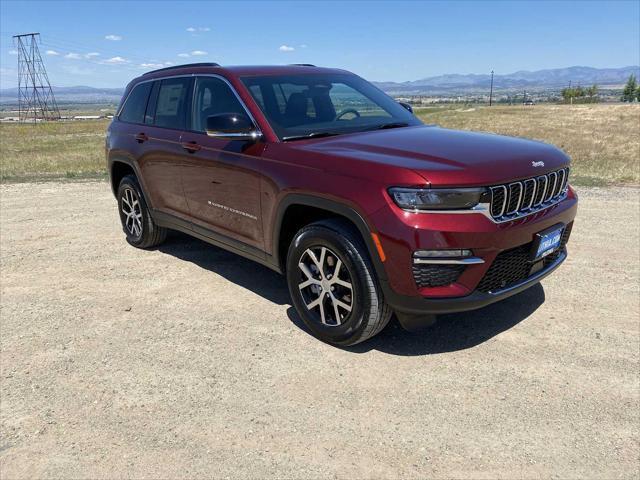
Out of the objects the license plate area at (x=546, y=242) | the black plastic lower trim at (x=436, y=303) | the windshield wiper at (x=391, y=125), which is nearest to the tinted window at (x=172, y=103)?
the windshield wiper at (x=391, y=125)

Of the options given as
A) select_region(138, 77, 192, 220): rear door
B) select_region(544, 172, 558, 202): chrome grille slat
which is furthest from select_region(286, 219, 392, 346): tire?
select_region(138, 77, 192, 220): rear door

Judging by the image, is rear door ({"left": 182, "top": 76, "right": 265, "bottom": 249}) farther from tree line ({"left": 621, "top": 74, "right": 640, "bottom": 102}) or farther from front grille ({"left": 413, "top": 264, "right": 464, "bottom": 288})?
tree line ({"left": 621, "top": 74, "right": 640, "bottom": 102})

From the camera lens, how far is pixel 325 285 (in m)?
3.59

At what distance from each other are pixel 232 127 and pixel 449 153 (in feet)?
4.98

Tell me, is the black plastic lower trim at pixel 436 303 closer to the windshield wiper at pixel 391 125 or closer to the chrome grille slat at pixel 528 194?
the chrome grille slat at pixel 528 194

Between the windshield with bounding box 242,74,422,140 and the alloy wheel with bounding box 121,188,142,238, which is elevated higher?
the windshield with bounding box 242,74,422,140

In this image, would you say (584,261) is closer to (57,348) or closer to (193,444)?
(193,444)

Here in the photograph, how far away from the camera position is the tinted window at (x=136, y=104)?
5.56 m

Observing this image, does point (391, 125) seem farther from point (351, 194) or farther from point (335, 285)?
point (335, 285)

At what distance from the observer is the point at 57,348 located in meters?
3.80

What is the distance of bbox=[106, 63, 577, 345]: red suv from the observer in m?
3.07

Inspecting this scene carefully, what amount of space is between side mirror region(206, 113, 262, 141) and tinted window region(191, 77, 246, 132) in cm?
22

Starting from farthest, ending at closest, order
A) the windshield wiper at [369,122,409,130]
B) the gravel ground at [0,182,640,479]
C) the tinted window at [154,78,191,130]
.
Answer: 1. the tinted window at [154,78,191,130]
2. the windshield wiper at [369,122,409,130]
3. the gravel ground at [0,182,640,479]

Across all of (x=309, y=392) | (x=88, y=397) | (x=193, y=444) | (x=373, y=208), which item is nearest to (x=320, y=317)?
(x=309, y=392)
